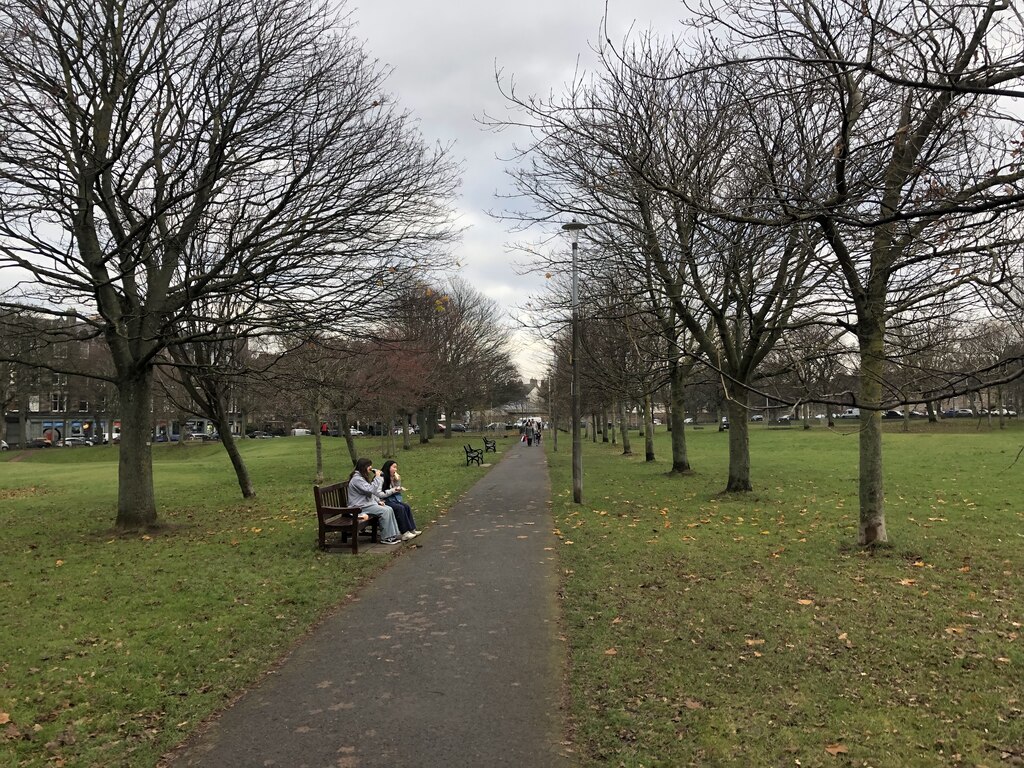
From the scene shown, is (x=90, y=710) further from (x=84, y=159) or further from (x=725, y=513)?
(x=725, y=513)

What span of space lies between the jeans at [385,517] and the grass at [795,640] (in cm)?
250

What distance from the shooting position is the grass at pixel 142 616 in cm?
399

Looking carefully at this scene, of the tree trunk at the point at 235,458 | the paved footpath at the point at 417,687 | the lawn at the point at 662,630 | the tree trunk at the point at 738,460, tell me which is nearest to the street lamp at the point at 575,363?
the lawn at the point at 662,630

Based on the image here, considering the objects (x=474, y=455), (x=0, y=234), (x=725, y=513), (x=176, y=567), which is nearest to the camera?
(x=176, y=567)

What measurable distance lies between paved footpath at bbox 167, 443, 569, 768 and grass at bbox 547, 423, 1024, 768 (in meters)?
0.31

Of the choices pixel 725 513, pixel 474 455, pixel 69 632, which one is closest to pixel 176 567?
pixel 69 632

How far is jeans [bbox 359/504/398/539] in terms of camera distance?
972 centimetres

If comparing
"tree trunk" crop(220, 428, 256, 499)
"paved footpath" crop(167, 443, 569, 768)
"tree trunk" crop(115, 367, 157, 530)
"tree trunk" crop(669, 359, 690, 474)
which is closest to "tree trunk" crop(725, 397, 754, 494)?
"tree trunk" crop(669, 359, 690, 474)

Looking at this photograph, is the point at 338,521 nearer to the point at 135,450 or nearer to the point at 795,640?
the point at 135,450

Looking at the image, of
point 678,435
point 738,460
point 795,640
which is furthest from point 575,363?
point 795,640

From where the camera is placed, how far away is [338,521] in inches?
385

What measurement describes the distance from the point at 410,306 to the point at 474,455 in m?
16.7

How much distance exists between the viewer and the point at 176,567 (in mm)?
8258

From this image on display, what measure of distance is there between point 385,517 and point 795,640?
6.06 metres
